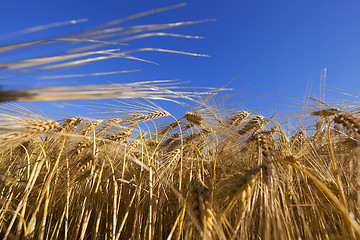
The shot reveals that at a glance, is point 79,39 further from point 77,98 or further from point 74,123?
point 74,123

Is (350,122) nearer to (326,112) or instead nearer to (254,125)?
(326,112)

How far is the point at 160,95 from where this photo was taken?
1.04m

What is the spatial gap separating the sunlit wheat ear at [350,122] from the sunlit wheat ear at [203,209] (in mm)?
959

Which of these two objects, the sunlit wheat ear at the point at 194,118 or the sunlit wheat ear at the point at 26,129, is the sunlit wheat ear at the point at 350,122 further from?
the sunlit wheat ear at the point at 26,129

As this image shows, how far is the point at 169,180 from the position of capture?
5.26ft

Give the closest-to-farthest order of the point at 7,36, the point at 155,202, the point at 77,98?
the point at 7,36 < the point at 77,98 < the point at 155,202

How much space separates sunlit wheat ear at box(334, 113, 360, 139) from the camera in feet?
4.09

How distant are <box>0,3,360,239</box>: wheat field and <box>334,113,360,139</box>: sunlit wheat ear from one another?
0.01 metres

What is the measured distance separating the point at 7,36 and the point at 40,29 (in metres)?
0.08

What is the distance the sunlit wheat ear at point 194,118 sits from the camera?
1.95 metres

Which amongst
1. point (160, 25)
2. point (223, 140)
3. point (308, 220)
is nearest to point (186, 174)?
point (223, 140)

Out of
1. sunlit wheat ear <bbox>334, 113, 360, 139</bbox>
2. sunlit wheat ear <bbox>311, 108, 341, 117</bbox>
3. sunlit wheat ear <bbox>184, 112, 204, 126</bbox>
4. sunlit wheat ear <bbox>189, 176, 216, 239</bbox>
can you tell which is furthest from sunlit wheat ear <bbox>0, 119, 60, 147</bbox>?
sunlit wheat ear <bbox>311, 108, 341, 117</bbox>

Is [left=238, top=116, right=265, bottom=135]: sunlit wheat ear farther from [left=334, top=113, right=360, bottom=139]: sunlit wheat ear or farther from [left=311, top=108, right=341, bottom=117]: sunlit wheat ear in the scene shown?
[left=334, top=113, right=360, bottom=139]: sunlit wheat ear

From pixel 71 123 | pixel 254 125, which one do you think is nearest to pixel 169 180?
pixel 254 125
